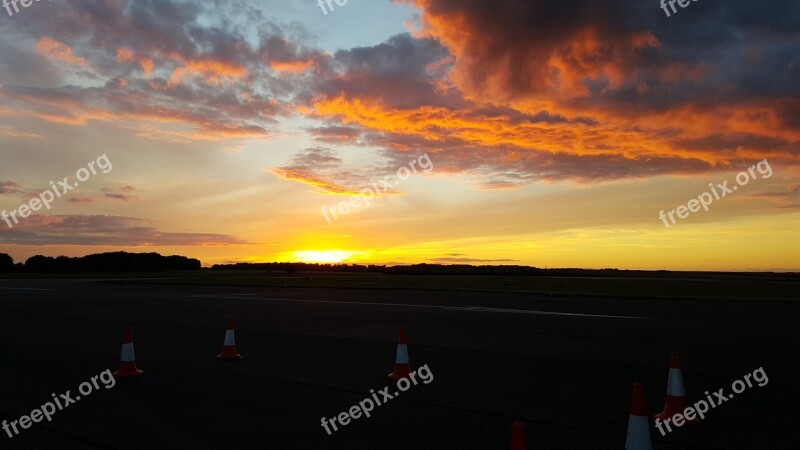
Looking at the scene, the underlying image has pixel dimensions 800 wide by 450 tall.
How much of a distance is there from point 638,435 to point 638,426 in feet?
0.24

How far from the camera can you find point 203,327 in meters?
15.6

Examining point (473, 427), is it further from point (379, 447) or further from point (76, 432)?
point (76, 432)

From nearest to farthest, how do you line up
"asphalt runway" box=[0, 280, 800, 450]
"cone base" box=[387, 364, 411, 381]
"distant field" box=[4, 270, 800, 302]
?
"asphalt runway" box=[0, 280, 800, 450] < "cone base" box=[387, 364, 411, 381] < "distant field" box=[4, 270, 800, 302]

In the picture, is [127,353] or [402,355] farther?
[127,353]

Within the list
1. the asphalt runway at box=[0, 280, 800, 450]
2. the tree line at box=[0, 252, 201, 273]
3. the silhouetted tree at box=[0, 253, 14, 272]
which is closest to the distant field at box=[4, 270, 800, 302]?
the asphalt runway at box=[0, 280, 800, 450]

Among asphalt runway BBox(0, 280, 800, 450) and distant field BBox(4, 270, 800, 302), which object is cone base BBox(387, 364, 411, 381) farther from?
distant field BBox(4, 270, 800, 302)

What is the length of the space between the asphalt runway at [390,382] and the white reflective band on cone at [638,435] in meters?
0.83

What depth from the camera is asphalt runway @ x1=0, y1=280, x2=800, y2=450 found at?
6.26 metres

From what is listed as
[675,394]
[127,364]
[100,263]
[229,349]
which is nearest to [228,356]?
[229,349]

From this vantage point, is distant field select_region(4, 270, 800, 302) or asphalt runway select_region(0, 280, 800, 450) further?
distant field select_region(4, 270, 800, 302)

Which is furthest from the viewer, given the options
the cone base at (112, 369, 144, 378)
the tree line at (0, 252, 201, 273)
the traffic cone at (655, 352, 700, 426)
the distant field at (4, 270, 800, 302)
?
the tree line at (0, 252, 201, 273)

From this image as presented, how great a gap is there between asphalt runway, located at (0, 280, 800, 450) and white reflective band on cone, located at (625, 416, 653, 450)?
0.83 metres

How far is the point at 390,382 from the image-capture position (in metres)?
8.78

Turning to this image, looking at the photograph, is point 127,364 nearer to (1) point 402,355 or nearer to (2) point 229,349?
(2) point 229,349
